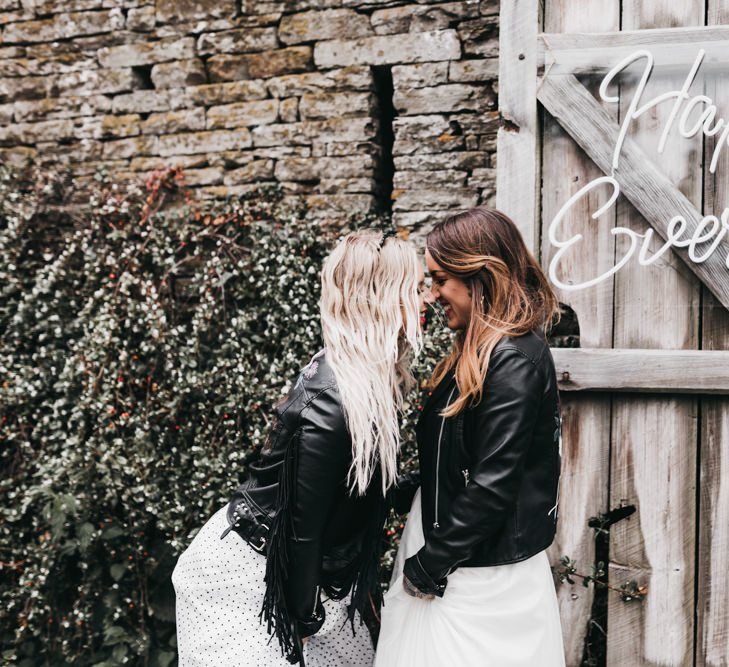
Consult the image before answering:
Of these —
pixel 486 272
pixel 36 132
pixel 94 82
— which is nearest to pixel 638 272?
pixel 486 272

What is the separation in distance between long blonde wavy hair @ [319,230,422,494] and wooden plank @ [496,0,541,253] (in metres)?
0.69

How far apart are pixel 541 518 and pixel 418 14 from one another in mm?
2882

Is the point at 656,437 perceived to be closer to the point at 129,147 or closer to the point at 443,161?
the point at 443,161

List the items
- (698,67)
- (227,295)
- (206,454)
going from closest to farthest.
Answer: (698,67), (206,454), (227,295)

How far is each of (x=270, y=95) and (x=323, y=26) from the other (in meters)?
0.48

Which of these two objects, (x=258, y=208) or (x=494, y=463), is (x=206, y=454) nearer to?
(x=258, y=208)

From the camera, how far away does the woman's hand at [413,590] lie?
2.01m

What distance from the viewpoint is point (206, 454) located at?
3404mm

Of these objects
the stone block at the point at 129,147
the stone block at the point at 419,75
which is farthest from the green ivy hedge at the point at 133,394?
the stone block at the point at 419,75

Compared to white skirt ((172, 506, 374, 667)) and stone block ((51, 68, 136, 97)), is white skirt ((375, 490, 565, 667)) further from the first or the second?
stone block ((51, 68, 136, 97))

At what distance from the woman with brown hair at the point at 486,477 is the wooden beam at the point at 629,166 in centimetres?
69

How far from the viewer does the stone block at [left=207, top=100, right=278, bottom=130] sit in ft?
13.2

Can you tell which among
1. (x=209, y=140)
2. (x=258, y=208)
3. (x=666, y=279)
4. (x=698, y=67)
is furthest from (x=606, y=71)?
(x=209, y=140)

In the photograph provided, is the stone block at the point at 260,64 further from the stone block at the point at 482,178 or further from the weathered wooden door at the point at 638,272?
the weathered wooden door at the point at 638,272
